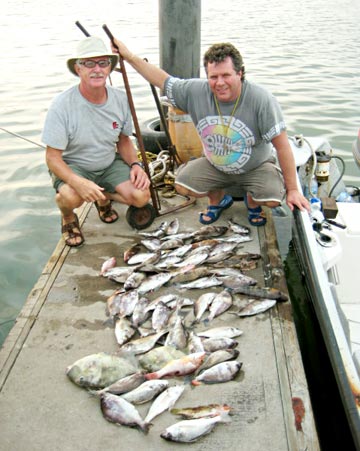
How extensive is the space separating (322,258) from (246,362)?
43.7 inches

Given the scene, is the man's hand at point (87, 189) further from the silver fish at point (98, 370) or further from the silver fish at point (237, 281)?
the silver fish at point (98, 370)

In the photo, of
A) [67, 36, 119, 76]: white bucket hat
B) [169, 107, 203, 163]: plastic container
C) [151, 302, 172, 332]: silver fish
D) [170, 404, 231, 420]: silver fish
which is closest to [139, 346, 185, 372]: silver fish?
[151, 302, 172, 332]: silver fish

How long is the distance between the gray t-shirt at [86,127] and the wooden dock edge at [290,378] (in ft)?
6.25

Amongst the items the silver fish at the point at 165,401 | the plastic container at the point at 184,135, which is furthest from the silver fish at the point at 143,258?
the plastic container at the point at 184,135

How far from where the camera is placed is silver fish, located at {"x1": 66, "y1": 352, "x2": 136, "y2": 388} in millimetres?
2934

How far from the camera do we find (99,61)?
160 inches

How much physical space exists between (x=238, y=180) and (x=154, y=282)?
4.77 ft

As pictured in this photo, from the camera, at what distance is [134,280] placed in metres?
3.88

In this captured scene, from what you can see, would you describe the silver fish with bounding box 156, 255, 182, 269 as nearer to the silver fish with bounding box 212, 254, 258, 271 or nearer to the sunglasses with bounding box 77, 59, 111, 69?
the silver fish with bounding box 212, 254, 258, 271

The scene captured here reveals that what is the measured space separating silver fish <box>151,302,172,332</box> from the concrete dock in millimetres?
236

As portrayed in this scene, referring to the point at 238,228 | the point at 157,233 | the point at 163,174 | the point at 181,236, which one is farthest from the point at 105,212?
the point at 238,228

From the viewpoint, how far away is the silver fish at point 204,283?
3.83 m

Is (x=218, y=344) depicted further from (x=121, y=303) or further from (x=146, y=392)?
(x=121, y=303)

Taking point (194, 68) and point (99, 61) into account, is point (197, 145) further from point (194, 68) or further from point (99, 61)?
point (99, 61)
